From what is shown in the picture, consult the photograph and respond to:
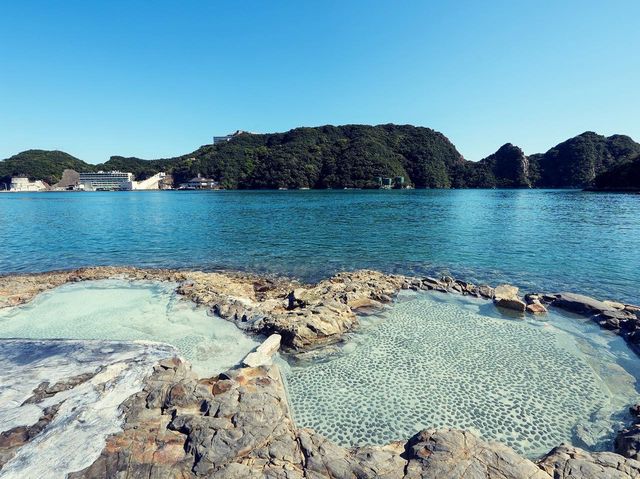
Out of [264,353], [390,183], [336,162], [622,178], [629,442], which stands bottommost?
[264,353]

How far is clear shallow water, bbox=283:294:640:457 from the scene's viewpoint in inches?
305

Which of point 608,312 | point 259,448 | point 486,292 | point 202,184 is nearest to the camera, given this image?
point 259,448

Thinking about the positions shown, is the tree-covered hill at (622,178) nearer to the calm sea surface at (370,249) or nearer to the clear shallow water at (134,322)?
the calm sea surface at (370,249)

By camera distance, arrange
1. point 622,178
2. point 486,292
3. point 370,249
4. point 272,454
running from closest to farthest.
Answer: point 272,454 → point 486,292 → point 370,249 → point 622,178

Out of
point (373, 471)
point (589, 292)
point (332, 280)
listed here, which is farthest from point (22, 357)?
point (589, 292)

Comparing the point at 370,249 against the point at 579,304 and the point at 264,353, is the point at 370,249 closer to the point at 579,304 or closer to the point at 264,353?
the point at 579,304

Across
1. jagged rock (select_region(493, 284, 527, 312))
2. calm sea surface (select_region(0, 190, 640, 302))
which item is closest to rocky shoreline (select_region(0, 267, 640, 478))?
jagged rock (select_region(493, 284, 527, 312))

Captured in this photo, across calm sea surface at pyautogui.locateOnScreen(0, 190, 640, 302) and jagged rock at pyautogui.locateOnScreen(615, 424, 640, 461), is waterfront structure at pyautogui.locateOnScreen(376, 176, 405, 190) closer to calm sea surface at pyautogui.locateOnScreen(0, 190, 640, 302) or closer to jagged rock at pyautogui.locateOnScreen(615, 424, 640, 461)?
calm sea surface at pyautogui.locateOnScreen(0, 190, 640, 302)

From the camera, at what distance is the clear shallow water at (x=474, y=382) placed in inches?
305

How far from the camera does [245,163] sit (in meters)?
184

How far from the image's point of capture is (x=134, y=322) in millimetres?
13320

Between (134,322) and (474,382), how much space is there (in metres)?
13.1

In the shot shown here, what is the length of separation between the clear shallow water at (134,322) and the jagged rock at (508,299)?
11614 mm

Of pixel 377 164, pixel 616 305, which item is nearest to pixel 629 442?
pixel 616 305
